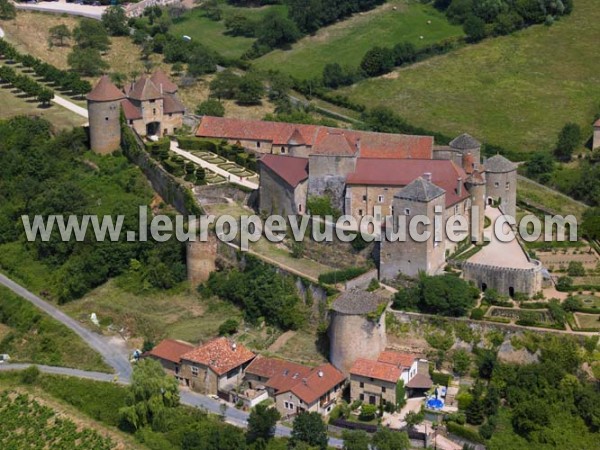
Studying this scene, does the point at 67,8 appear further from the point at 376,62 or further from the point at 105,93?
the point at 105,93

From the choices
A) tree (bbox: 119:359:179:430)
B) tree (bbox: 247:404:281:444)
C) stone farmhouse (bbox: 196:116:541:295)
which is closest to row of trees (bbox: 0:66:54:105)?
stone farmhouse (bbox: 196:116:541:295)

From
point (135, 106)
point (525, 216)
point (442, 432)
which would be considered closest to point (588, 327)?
point (442, 432)

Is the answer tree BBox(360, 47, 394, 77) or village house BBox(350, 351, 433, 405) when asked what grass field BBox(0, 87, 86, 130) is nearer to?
tree BBox(360, 47, 394, 77)

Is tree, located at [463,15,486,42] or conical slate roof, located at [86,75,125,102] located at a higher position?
tree, located at [463,15,486,42]

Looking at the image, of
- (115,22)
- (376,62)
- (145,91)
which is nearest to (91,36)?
(115,22)

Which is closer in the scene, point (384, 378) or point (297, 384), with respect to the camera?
point (384, 378)
